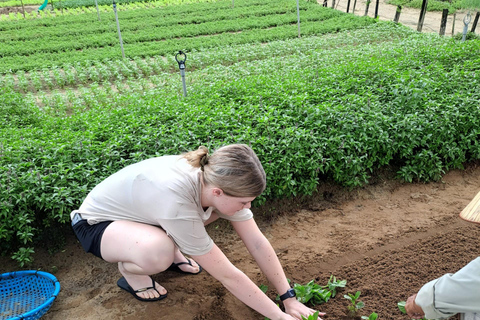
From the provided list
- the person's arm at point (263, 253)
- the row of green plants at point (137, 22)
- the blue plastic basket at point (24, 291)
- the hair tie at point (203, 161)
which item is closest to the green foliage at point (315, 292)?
the person's arm at point (263, 253)

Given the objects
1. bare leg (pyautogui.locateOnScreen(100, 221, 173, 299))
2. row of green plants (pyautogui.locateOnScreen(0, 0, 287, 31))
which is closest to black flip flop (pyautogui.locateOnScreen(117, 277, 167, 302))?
bare leg (pyautogui.locateOnScreen(100, 221, 173, 299))

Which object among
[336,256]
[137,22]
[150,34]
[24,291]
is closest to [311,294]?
[336,256]

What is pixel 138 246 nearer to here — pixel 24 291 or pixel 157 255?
pixel 157 255

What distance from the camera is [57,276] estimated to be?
304 centimetres

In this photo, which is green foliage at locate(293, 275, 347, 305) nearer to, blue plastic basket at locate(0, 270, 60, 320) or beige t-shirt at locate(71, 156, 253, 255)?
beige t-shirt at locate(71, 156, 253, 255)

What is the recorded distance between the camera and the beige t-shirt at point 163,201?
2129 mm

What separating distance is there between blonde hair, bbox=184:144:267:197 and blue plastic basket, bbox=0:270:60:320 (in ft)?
4.58

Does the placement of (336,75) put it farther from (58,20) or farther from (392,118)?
(58,20)

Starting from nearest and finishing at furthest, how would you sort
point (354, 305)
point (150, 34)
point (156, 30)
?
point (354, 305) → point (150, 34) → point (156, 30)

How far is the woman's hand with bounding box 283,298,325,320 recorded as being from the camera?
7.86 ft

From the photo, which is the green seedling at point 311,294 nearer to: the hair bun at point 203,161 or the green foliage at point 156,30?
the hair bun at point 203,161

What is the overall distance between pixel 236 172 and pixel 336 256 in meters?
1.44

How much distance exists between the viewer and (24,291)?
2795mm

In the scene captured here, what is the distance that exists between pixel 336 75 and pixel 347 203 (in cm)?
202
